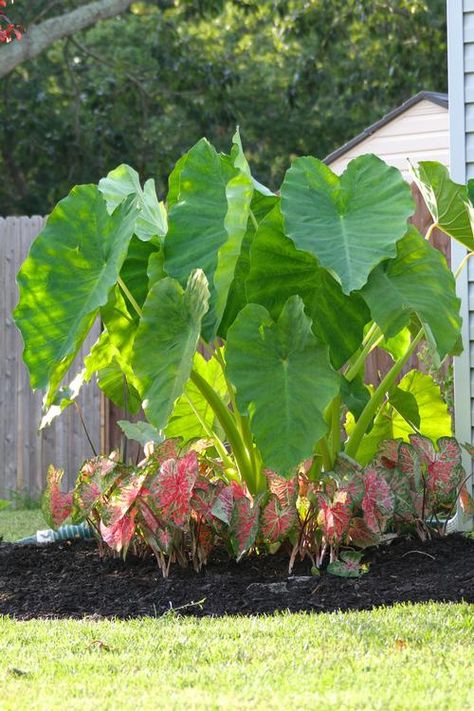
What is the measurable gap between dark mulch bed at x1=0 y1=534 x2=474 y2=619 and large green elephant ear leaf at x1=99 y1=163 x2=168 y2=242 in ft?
3.79

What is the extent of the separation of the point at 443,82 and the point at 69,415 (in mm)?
9006

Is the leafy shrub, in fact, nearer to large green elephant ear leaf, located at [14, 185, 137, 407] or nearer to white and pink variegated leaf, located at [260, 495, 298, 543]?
white and pink variegated leaf, located at [260, 495, 298, 543]

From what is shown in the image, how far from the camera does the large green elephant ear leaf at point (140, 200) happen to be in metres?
4.16

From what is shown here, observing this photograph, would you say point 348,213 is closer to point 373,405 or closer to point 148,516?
point 373,405

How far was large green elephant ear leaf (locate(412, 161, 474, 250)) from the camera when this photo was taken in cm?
410

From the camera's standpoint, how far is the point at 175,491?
3758mm

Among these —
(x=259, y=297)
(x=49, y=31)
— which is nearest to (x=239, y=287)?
(x=259, y=297)

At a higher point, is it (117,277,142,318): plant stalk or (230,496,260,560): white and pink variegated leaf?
(117,277,142,318): plant stalk

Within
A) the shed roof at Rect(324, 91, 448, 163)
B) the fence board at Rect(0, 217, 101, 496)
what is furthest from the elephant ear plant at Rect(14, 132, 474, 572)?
the shed roof at Rect(324, 91, 448, 163)

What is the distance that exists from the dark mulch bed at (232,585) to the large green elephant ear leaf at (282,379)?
0.40m

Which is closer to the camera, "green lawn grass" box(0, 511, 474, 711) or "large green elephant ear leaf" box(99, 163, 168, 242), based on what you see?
"green lawn grass" box(0, 511, 474, 711)

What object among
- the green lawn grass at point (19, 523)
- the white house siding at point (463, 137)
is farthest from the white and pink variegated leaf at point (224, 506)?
the green lawn grass at point (19, 523)

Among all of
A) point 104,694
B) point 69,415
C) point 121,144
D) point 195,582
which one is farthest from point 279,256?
point 121,144

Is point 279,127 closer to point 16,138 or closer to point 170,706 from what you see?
point 16,138
